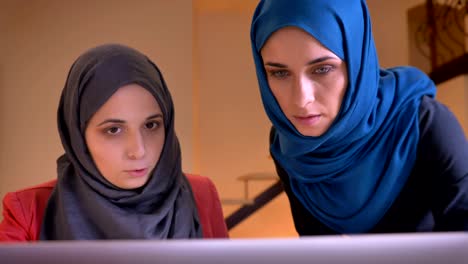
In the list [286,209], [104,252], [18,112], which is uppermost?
[104,252]

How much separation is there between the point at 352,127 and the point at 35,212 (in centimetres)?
58

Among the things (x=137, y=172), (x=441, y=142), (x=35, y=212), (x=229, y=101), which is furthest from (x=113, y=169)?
(x=229, y=101)

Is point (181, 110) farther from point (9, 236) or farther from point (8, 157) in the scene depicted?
point (9, 236)

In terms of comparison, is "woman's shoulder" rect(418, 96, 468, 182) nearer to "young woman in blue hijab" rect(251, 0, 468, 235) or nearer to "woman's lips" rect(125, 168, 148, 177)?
"young woman in blue hijab" rect(251, 0, 468, 235)

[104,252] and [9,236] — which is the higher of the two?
[104,252]

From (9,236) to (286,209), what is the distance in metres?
2.26

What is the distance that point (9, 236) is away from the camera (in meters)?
0.83

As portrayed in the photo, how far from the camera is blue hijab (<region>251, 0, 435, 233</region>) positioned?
0.76m

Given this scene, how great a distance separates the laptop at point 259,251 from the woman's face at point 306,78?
43 centimetres

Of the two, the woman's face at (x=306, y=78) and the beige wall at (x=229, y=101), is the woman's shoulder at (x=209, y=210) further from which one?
the beige wall at (x=229, y=101)

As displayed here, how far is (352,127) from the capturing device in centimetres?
79

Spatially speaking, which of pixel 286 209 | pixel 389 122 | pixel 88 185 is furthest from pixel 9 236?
pixel 286 209

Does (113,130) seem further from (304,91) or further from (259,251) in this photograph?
(259,251)

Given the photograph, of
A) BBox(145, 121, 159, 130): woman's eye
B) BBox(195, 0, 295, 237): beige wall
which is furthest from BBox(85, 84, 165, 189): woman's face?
BBox(195, 0, 295, 237): beige wall
